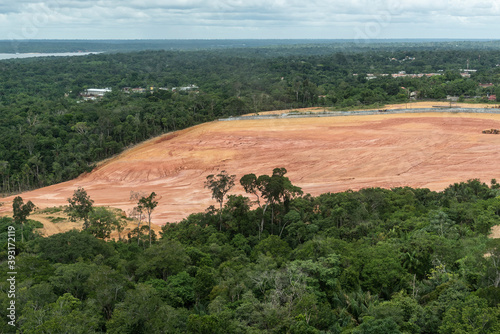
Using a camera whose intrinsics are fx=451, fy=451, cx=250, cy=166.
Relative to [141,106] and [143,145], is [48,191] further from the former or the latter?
[141,106]


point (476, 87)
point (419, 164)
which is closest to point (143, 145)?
point (419, 164)

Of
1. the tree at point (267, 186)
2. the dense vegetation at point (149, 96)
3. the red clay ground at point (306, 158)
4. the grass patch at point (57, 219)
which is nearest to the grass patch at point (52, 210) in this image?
the grass patch at point (57, 219)

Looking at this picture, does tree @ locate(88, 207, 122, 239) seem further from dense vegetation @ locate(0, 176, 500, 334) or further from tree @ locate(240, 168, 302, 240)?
tree @ locate(240, 168, 302, 240)

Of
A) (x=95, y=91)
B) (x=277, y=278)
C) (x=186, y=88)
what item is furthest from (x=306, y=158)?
(x=95, y=91)

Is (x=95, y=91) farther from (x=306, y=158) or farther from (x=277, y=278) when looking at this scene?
(x=277, y=278)

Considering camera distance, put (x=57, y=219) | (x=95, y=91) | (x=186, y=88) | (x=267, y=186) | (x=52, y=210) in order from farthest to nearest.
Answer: (x=95, y=91) → (x=186, y=88) → (x=52, y=210) → (x=57, y=219) → (x=267, y=186)

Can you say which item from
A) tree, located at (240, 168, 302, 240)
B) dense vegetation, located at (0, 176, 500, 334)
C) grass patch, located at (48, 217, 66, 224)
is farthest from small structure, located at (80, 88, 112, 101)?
tree, located at (240, 168, 302, 240)
